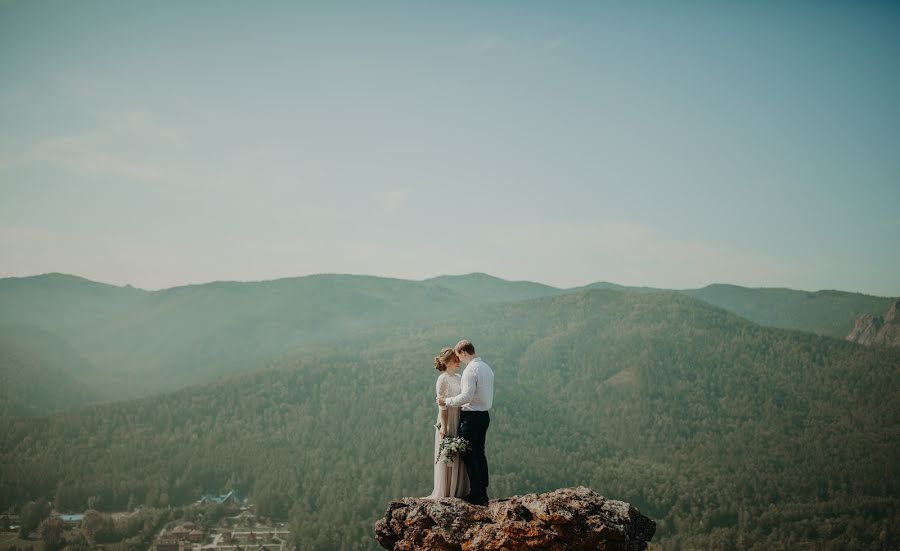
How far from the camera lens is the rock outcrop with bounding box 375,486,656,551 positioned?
→ 1614 cm

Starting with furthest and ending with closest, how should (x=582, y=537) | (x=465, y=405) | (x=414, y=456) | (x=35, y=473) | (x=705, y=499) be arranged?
(x=414, y=456) < (x=35, y=473) < (x=705, y=499) < (x=465, y=405) < (x=582, y=537)

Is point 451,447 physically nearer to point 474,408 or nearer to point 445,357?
point 474,408

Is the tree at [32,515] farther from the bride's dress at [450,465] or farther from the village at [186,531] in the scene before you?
the bride's dress at [450,465]

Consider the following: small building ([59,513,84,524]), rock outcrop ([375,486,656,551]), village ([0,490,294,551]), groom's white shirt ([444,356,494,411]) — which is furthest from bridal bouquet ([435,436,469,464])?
small building ([59,513,84,524])

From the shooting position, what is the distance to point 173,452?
636 feet

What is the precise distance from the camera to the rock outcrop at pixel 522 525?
16141 mm

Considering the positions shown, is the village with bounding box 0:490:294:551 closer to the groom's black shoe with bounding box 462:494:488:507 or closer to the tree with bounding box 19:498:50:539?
the tree with bounding box 19:498:50:539

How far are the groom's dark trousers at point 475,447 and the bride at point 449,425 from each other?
0.75 ft

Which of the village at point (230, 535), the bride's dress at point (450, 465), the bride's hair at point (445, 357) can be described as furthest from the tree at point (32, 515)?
the bride's hair at point (445, 357)

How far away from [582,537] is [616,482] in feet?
557

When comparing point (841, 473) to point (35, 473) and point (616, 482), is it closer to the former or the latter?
point (616, 482)

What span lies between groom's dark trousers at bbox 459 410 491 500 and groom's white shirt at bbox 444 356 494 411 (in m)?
0.40

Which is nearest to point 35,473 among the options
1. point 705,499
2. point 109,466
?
point 109,466

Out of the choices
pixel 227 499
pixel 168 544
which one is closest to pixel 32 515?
pixel 168 544
